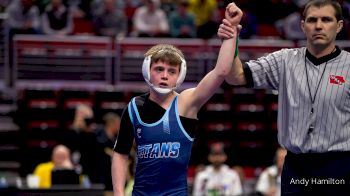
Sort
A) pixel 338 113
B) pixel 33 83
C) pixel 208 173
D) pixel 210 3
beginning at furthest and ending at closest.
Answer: pixel 210 3, pixel 33 83, pixel 208 173, pixel 338 113

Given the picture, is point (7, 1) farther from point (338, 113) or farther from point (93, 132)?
point (338, 113)

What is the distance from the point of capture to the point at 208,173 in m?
11.2

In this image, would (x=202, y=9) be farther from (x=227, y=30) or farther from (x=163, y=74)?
(x=227, y=30)

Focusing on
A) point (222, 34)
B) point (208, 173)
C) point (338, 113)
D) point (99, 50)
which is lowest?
point (208, 173)

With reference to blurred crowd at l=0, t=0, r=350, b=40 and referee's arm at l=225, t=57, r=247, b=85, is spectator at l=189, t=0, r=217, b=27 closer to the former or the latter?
blurred crowd at l=0, t=0, r=350, b=40

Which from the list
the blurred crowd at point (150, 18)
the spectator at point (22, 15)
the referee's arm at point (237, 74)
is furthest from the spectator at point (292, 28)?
the referee's arm at point (237, 74)

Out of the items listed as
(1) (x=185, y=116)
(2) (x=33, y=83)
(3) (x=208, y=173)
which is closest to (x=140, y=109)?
(1) (x=185, y=116)

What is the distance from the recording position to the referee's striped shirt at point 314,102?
5020 millimetres

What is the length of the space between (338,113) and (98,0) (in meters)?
12.0

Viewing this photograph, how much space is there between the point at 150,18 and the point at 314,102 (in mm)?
10551

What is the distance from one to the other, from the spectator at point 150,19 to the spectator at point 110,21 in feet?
0.85

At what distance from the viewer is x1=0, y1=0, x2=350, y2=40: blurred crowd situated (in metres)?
15.0

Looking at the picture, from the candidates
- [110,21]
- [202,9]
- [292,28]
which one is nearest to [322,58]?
[110,21]

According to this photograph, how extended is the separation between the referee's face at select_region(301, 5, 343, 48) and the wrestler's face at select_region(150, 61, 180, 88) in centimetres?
83
